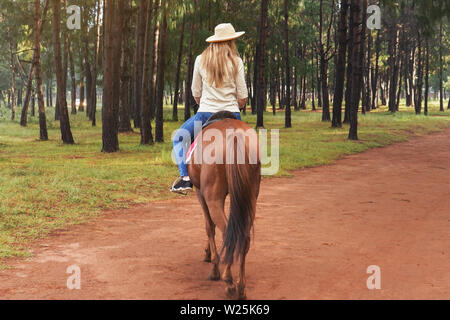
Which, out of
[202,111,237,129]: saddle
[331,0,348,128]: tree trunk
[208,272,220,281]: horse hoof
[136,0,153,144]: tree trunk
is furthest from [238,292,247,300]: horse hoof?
[331,0,348,128]: tree trunk

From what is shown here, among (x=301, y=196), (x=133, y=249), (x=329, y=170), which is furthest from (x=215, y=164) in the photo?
(x=329, y=170)

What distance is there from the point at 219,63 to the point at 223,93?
343mm

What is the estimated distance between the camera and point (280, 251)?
272 inches

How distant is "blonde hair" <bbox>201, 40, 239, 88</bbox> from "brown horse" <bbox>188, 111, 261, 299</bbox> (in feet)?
2.07

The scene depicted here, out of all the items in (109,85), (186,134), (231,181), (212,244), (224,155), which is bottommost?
(212,244)

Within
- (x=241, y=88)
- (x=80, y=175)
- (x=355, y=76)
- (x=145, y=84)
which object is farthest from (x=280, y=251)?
(x=355, y=76)

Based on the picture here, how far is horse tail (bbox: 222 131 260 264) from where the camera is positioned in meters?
5.00

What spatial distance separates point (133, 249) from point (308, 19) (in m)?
51.5

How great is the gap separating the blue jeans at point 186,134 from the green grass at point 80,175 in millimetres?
2551

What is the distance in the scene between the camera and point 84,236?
7.90 meters

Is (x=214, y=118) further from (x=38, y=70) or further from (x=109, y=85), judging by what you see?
(x=38, y=70)

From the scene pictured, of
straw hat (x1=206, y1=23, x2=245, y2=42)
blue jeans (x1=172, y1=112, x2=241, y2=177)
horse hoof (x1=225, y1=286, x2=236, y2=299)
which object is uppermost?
straw hat (x1=206, y1=23, x2=245, y2=42)

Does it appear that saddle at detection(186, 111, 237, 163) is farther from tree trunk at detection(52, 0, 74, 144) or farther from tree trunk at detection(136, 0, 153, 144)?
tree trunk at detection(52, 0, 74, 144)

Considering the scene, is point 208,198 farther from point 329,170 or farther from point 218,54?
point 329,170
